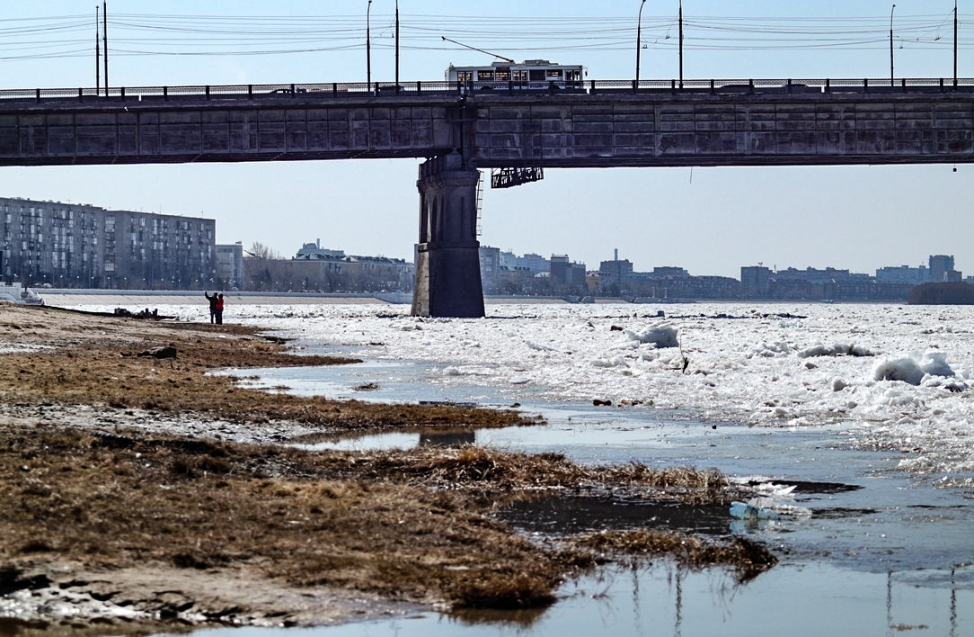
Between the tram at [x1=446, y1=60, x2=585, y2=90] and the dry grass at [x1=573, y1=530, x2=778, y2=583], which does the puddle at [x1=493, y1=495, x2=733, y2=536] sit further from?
the tram at [x1=446, y1=60, x2=585, y2=90]

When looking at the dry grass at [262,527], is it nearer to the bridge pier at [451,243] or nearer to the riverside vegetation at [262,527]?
the riverside vegetation at [262,527]

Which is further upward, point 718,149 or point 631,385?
point 718,149

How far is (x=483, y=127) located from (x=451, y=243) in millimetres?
6813

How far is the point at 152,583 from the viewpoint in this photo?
24.8 feet

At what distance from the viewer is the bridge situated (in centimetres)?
7719

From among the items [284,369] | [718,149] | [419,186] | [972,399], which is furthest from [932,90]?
[972,399]

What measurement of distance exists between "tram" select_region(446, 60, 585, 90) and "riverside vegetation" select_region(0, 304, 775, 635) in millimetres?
67093

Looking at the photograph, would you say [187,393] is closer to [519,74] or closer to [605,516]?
[605,516]

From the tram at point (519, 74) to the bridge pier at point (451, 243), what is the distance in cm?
621

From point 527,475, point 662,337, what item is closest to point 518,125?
point 662,337

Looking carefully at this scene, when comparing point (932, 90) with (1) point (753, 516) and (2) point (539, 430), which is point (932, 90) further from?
(1) point (753, 516)

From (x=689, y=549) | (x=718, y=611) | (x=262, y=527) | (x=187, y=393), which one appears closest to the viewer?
(x=718, y=611)

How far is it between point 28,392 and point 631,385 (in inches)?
398

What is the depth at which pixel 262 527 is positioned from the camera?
9.18 meters
